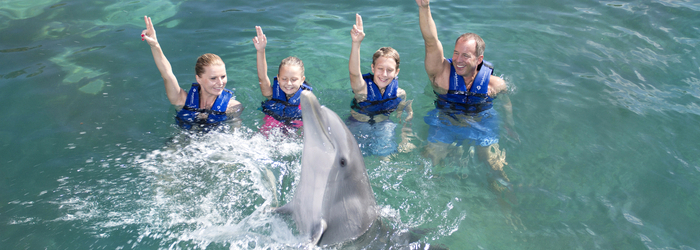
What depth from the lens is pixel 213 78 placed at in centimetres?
495

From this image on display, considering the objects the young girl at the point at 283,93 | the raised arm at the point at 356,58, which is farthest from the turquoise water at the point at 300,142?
the raised arm at the point at 356,58

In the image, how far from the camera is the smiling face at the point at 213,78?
4.90m

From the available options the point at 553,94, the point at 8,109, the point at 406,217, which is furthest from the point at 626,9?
the point at 8,109

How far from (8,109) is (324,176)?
16.3 ft

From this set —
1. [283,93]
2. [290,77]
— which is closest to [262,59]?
[290,77]

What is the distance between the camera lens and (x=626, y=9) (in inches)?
377

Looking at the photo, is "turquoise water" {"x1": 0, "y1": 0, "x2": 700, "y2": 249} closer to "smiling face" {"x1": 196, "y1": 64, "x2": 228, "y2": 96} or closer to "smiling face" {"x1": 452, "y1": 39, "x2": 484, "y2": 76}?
"smiling face" {"x1": 196, "y1": 64, "x2": 228, "y2": 96}

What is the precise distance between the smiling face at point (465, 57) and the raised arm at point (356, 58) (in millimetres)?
1272

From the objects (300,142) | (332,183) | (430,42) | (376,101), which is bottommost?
(300,142)

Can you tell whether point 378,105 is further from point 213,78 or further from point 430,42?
point 213,78

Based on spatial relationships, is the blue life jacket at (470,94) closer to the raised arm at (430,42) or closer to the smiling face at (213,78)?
the raised arm at (430,42)

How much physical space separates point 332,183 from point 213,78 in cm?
244

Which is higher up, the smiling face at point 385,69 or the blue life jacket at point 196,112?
the smiling face at point 385,69

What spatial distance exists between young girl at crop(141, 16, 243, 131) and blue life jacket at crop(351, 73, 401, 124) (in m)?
1.67
